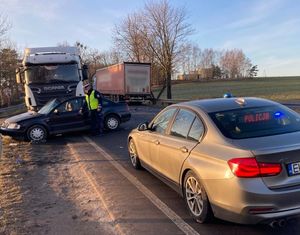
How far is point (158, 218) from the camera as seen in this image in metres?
5.28

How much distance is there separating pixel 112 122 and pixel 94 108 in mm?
1303

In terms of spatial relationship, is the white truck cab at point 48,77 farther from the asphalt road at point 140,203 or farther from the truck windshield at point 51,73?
the asphalt road at point 140,203

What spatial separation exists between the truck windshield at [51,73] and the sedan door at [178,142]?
41.1 feet

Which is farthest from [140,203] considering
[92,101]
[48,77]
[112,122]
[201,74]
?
[201,74]

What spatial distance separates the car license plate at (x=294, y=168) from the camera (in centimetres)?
435

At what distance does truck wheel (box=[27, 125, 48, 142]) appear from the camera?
1328cm

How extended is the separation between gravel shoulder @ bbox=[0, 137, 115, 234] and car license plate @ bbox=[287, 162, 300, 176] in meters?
2.11

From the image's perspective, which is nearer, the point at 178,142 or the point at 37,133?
the point at 178,142

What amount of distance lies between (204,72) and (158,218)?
418 feet

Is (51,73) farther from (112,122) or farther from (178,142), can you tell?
(178,142)

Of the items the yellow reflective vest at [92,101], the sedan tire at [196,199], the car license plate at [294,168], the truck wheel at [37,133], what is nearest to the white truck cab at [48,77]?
the yellow reflective vest at [92,101]

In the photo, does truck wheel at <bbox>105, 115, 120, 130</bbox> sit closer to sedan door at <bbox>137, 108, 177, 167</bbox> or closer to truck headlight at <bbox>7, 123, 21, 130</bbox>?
truck headlight at <bbox>7, 123, 21, 130</bbox>

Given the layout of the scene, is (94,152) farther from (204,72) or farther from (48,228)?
(204,72)

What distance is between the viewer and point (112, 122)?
1504 cm
